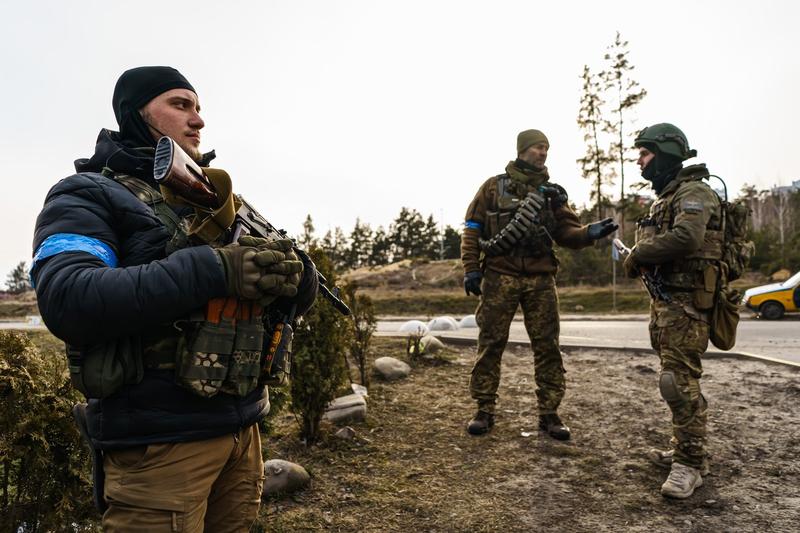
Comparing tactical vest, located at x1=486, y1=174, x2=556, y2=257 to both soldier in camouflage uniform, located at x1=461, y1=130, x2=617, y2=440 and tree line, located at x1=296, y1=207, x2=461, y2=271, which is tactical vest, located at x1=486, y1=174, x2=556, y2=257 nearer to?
soldier in camouflage uniform, located at x1=461, y1=130, x2=617, y2=440

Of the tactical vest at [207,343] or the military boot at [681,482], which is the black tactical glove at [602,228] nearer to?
the military boot at [681,482]

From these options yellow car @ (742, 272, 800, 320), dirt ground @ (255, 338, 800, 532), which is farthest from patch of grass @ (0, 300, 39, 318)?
yellow car @ (742, 272, 800, 320)

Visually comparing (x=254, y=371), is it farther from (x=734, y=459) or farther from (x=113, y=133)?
(x=734, y=459)

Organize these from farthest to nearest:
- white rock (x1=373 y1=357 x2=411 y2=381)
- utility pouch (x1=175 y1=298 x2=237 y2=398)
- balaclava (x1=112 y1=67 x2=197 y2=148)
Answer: white rock (x1=373 y1=357 x2=411 y2=381)
balaclava (x1=112 y1=67 x2=197 y2=148)
utility pouch (x1=175 y1=298 x2=237 y2=398)

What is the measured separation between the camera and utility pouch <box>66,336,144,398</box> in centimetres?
142

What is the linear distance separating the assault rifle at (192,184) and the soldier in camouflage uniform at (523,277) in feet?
9.72

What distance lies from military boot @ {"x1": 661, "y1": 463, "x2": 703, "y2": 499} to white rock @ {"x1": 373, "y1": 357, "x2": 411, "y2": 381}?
3.55 m

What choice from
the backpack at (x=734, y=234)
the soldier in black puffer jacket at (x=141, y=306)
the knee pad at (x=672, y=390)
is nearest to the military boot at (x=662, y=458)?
the knee pad at (x=672, y=390)

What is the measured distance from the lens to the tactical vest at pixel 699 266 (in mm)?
3549

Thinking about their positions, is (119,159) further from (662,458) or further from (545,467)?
(662,458)

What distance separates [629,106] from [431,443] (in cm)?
2434

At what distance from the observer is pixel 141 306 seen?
140 centimetres

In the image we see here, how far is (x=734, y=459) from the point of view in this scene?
377 centimetres

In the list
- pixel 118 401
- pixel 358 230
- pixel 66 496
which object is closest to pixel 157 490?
pixel 118 401
